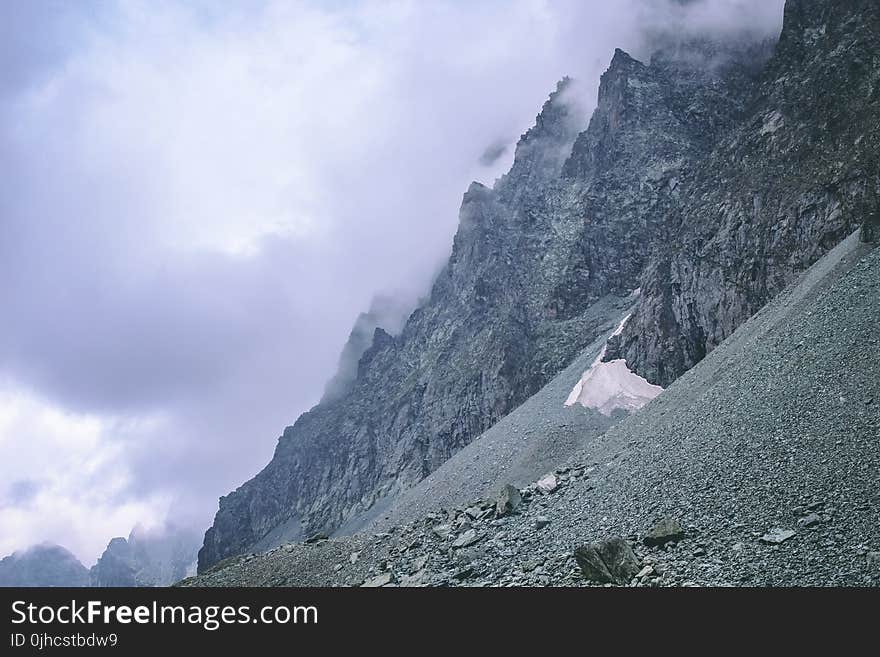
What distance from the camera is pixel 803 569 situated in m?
14.3

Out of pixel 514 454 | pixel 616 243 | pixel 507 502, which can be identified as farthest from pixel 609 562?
Result: pixel 616 243

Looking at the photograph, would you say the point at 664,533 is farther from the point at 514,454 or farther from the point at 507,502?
the point at 514,454

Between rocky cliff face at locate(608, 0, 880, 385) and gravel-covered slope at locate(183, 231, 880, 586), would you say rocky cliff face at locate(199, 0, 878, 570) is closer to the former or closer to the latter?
rocky cliff face at locate(608, 0, 880, 385)

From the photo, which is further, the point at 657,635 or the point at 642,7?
the point at 642,7

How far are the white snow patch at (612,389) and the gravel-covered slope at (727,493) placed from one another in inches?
494

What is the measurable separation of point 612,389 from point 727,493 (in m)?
34.4

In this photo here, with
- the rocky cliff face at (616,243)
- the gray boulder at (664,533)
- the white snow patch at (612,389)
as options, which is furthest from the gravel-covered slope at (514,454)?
the gray boulder at (664,533)

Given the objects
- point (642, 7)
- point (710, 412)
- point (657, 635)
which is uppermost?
point (642, 7)

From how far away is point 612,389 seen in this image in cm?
5412

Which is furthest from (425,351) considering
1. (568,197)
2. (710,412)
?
(710,412)

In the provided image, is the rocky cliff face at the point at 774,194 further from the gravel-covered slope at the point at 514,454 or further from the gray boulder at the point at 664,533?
the gray boulder at the point at 664,533

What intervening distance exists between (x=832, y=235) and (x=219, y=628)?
5101cm

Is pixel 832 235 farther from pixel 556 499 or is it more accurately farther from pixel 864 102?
pixel 556 499

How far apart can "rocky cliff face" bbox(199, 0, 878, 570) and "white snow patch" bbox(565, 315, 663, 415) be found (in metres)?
1.98
